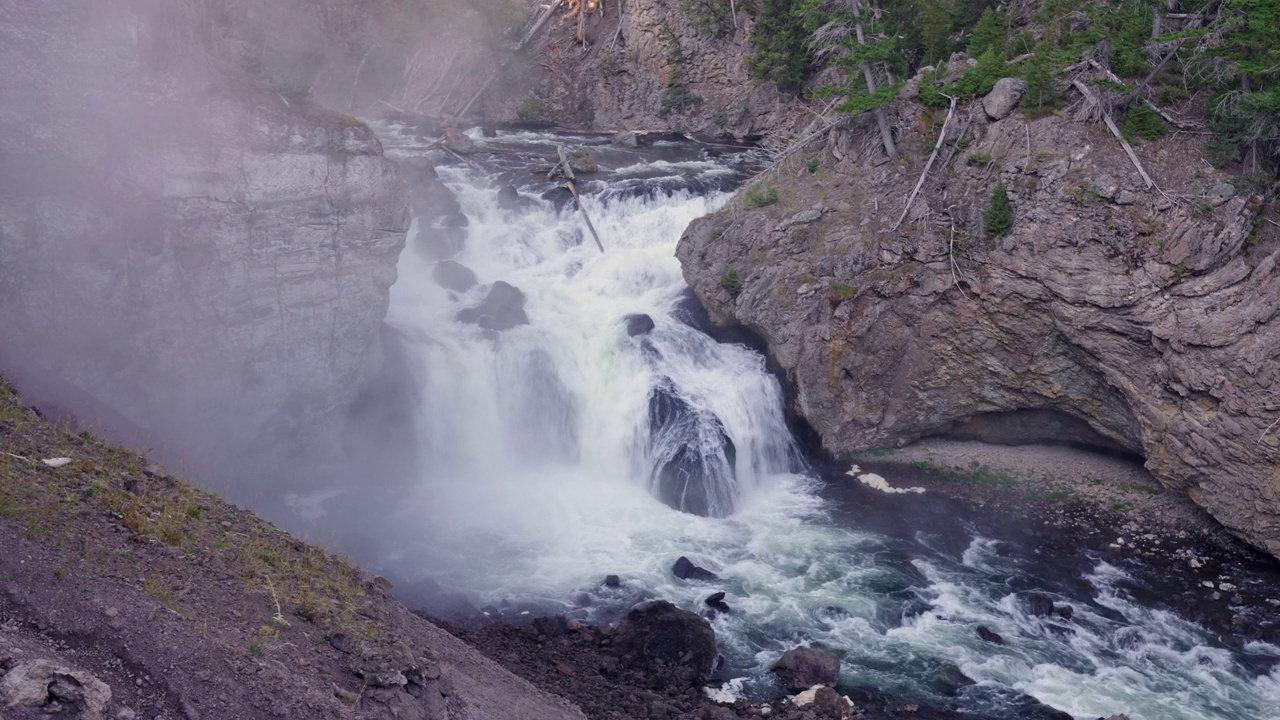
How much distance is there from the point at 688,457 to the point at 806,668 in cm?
786

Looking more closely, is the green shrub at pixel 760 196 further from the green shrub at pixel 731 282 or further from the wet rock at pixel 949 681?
the wet rock at pixel 949 681

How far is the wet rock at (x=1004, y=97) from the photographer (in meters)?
23.6

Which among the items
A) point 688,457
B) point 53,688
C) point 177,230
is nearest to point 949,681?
point 688,457

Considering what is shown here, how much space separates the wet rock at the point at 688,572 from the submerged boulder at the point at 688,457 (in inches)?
116

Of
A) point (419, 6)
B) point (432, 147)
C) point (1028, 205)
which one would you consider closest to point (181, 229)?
point (432, 147)

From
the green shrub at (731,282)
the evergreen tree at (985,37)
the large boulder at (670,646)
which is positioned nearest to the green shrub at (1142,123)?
the evergreen tree at (985,37)

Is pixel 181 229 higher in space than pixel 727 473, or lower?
higher

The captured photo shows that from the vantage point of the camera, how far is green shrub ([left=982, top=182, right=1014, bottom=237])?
878 inches

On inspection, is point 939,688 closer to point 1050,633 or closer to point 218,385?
point 1050,633

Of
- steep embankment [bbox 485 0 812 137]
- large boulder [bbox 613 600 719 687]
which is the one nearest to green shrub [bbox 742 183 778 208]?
large boulder [bbox 613 600 719 687]

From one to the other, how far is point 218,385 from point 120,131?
5899 millimetres

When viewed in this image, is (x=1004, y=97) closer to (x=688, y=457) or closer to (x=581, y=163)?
(x=688, y=457)

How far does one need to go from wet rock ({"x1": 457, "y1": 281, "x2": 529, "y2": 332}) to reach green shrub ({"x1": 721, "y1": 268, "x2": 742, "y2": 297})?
19.9ft

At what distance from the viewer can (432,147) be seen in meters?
35.7
